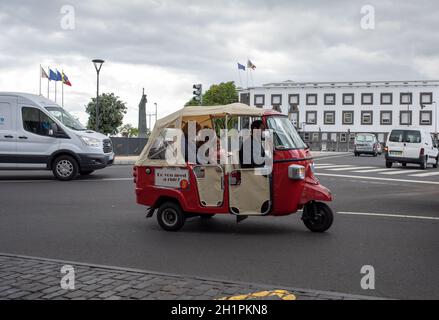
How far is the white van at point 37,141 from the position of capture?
16.2 metres

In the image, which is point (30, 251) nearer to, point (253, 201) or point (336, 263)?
point (253, 201)

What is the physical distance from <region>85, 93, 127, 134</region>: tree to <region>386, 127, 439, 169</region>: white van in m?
40.9

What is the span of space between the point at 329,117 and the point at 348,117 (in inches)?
122

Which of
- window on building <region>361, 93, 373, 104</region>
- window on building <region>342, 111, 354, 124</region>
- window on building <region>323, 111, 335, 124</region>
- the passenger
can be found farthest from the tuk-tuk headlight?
window on building <region>323, 111, 335, 124</region>

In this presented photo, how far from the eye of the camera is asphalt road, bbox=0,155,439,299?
5.69 meters

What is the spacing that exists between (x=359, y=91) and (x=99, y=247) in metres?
82.5

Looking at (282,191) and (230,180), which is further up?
(230,180)

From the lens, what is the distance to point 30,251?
6.86m

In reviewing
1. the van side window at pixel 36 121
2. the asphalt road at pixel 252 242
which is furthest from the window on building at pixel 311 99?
the asphalt road at pixel 252 242

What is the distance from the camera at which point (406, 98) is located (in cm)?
8212

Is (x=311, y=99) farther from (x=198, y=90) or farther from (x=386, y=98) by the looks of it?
(x=198, y=90)

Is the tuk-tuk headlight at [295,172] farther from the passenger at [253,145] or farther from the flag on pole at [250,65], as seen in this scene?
the flag on pole at [250,65]

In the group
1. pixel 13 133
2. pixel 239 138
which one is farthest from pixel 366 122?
pixel 239 138

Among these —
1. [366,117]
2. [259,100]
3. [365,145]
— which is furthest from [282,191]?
[259,100]
